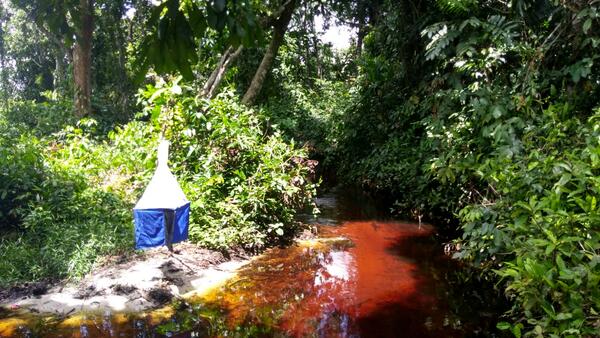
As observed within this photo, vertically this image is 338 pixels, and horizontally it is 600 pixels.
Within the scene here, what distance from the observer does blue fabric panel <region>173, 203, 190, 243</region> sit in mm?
4770

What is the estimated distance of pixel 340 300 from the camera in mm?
4805

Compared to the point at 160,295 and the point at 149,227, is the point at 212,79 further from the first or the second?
the point at 160,295

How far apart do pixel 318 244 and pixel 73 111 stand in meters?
7.09

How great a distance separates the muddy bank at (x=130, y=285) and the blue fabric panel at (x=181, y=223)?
467mm

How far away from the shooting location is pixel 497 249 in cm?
394

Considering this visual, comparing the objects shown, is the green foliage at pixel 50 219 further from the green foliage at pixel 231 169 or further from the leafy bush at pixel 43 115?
the leafy bush at pixel 43 115

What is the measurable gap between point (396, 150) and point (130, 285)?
5465 millimetres

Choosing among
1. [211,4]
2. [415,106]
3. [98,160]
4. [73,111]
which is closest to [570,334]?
[211,4]

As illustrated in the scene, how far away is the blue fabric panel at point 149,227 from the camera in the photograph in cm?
458

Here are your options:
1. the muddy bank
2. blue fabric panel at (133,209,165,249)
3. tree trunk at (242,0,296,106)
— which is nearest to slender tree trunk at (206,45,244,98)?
tree trunk at (242,0,296,106)

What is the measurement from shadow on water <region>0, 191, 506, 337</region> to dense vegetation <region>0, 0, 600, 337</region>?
1.38ft

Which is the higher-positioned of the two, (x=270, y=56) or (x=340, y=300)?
(x=270, y=56)

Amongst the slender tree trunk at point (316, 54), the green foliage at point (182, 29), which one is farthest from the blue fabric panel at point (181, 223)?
the slender tree trunk at point (316, 54)

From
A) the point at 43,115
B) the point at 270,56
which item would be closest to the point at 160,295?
the point at 270,56
